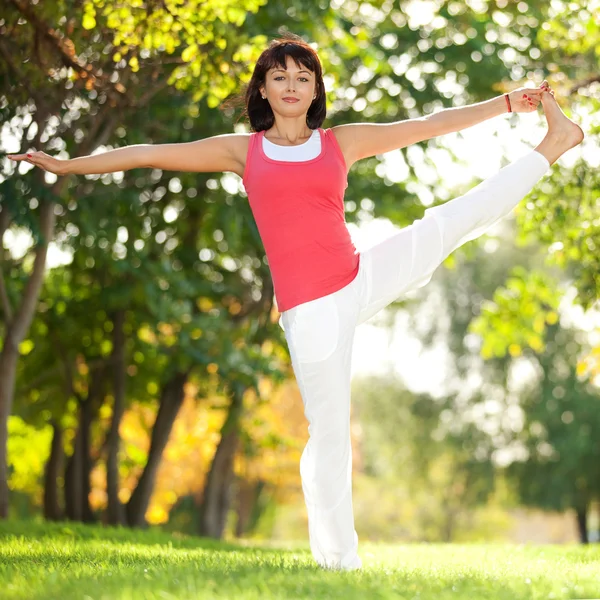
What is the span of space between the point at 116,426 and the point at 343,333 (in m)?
9.37

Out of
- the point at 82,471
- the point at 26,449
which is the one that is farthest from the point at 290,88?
the point at 26,449

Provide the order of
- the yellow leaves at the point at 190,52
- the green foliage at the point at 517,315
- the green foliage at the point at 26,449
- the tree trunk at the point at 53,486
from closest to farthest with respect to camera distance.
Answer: the yellow leaves at the point at 190,52 → the green foliage at the point at 517,315 → the tree trunk at the point at 53,486 → the green foliage at the point at 26,449

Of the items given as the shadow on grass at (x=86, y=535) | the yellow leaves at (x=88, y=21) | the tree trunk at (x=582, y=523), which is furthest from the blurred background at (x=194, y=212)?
the tree trunk at (x=582, y=523)

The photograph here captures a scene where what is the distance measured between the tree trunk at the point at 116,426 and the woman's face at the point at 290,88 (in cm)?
897

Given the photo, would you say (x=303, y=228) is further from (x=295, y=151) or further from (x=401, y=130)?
(x=401, y=130)

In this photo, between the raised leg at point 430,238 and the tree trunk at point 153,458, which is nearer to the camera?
the raised leg at point 430,238

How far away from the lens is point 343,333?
492 cm

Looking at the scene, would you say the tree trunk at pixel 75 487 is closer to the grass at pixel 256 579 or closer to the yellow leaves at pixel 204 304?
the yellow leaves at pixel 204 304

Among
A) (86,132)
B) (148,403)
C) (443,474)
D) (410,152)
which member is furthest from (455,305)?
(86,132)

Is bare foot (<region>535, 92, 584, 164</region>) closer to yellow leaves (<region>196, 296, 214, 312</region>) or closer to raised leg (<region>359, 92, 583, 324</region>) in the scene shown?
raised leg (<region>359, 92, 583, 324</region>)

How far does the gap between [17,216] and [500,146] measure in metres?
5.94

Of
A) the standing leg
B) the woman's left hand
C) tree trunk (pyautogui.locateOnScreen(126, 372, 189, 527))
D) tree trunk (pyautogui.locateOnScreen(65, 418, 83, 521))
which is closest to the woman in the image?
the standing leg

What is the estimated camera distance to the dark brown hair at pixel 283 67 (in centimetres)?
526

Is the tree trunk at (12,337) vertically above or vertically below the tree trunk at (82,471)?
above
